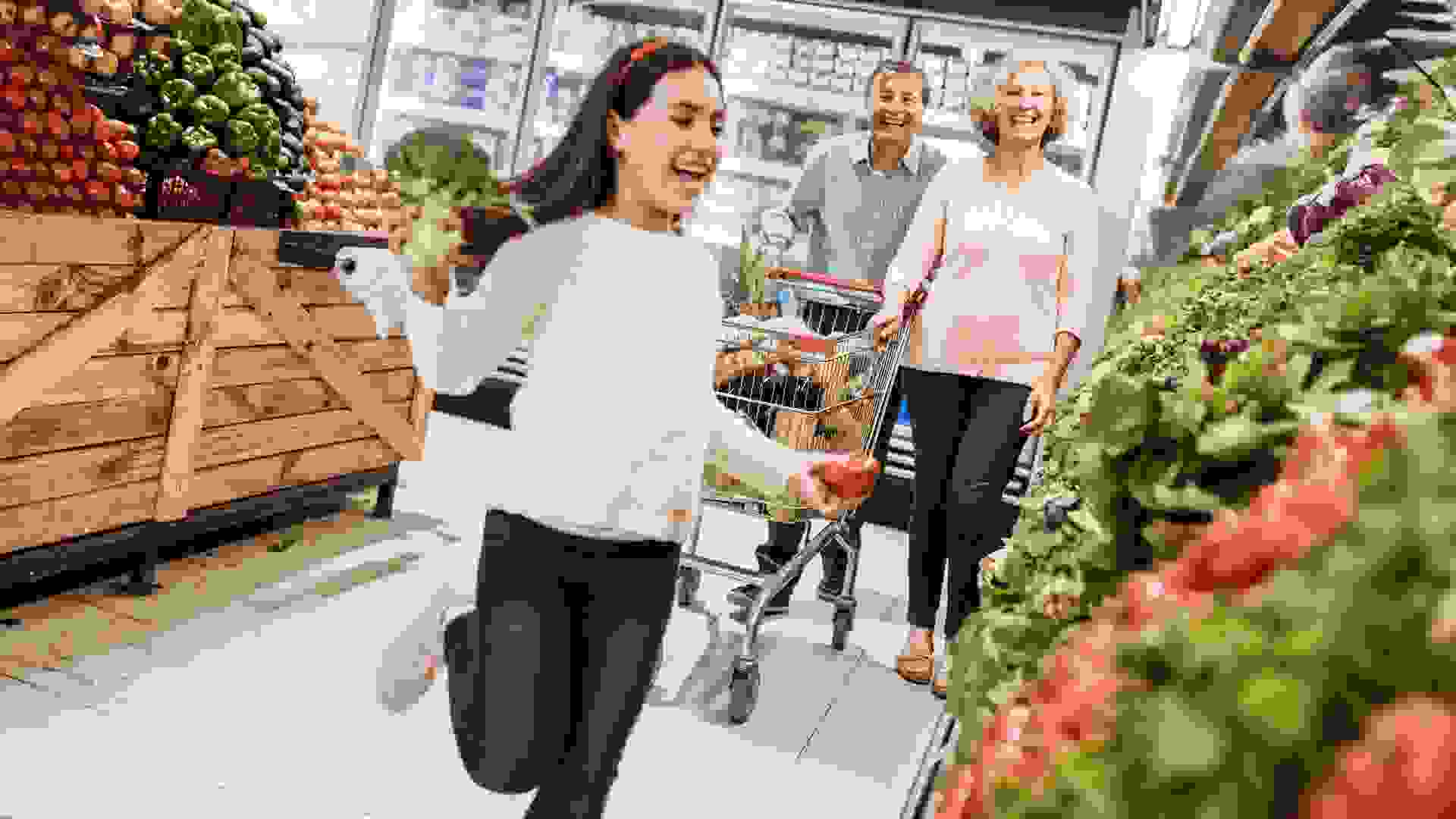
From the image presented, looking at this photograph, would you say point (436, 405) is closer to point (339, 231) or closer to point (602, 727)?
point (339, 231)

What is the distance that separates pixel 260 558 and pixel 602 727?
2357 millimetres

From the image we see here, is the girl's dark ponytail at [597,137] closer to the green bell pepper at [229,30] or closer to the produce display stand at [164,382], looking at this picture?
the produce display stand at [164,382]

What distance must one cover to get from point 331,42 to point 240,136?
461cm

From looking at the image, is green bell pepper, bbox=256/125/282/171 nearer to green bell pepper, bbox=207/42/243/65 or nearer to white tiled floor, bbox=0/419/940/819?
green bell pepper, bbox=207/42/243/65

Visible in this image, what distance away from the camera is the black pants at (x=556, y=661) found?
1802 mm

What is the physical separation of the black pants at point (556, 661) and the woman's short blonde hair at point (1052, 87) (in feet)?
6.37

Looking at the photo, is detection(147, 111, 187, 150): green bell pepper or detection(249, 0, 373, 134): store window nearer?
detection(147, 111, 187, 150): green bell pepper

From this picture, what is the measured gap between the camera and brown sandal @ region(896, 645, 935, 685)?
371 cm

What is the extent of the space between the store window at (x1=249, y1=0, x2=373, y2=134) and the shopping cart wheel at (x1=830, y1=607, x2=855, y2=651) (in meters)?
4.88

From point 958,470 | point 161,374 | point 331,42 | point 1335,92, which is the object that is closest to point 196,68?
point 161,374

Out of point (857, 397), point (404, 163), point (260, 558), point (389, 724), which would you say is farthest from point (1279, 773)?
point (260, 558)

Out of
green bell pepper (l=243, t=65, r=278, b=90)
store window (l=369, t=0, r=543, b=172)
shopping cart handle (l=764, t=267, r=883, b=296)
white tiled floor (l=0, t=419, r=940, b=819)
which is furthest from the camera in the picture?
store window (l=369, t=0, r=543, b=172)

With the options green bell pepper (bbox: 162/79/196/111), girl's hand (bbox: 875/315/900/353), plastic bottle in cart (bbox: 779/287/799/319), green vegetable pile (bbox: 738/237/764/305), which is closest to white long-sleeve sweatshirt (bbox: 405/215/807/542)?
girl's hand (bbox: 875/315/900/353)

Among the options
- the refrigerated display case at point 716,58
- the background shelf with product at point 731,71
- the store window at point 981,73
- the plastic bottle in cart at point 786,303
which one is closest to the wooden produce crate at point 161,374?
the plastic bottle in cart at point 786,303
